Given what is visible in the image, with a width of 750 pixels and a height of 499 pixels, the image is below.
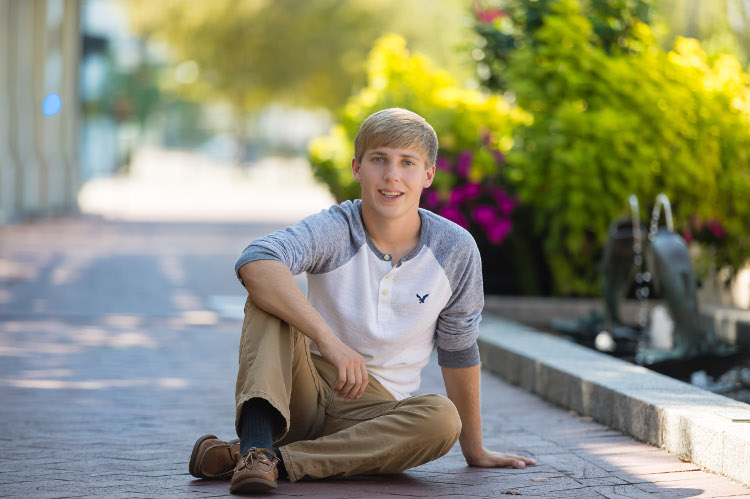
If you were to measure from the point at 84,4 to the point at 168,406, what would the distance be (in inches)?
941

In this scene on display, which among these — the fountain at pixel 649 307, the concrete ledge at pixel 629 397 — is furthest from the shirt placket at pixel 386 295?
the fountain at pixel 649 307

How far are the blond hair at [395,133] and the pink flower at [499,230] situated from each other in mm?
4992

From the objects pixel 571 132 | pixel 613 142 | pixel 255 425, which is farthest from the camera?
pixel 571 132

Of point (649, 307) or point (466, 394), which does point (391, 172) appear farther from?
point (649, 307)

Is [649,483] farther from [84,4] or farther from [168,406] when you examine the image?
[84,4]

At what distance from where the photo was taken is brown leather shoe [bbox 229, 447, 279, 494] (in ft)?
11.7

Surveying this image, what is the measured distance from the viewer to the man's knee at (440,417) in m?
3.86

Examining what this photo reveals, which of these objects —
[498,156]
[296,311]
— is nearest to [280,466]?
[296,311]

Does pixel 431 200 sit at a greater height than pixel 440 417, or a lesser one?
greater

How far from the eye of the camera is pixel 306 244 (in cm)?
391

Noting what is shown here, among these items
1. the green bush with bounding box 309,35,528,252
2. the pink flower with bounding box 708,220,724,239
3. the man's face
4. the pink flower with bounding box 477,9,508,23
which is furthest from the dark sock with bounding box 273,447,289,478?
the pink flower with bounding box 477,9,508,23

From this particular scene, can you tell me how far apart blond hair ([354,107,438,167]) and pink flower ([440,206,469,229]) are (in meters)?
5.10

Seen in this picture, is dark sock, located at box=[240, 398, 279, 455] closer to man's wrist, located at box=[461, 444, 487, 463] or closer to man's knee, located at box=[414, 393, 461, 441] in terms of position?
man's knee, located at box=[414, 393, 461, 441]

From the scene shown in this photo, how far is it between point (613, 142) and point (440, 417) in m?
5.13
